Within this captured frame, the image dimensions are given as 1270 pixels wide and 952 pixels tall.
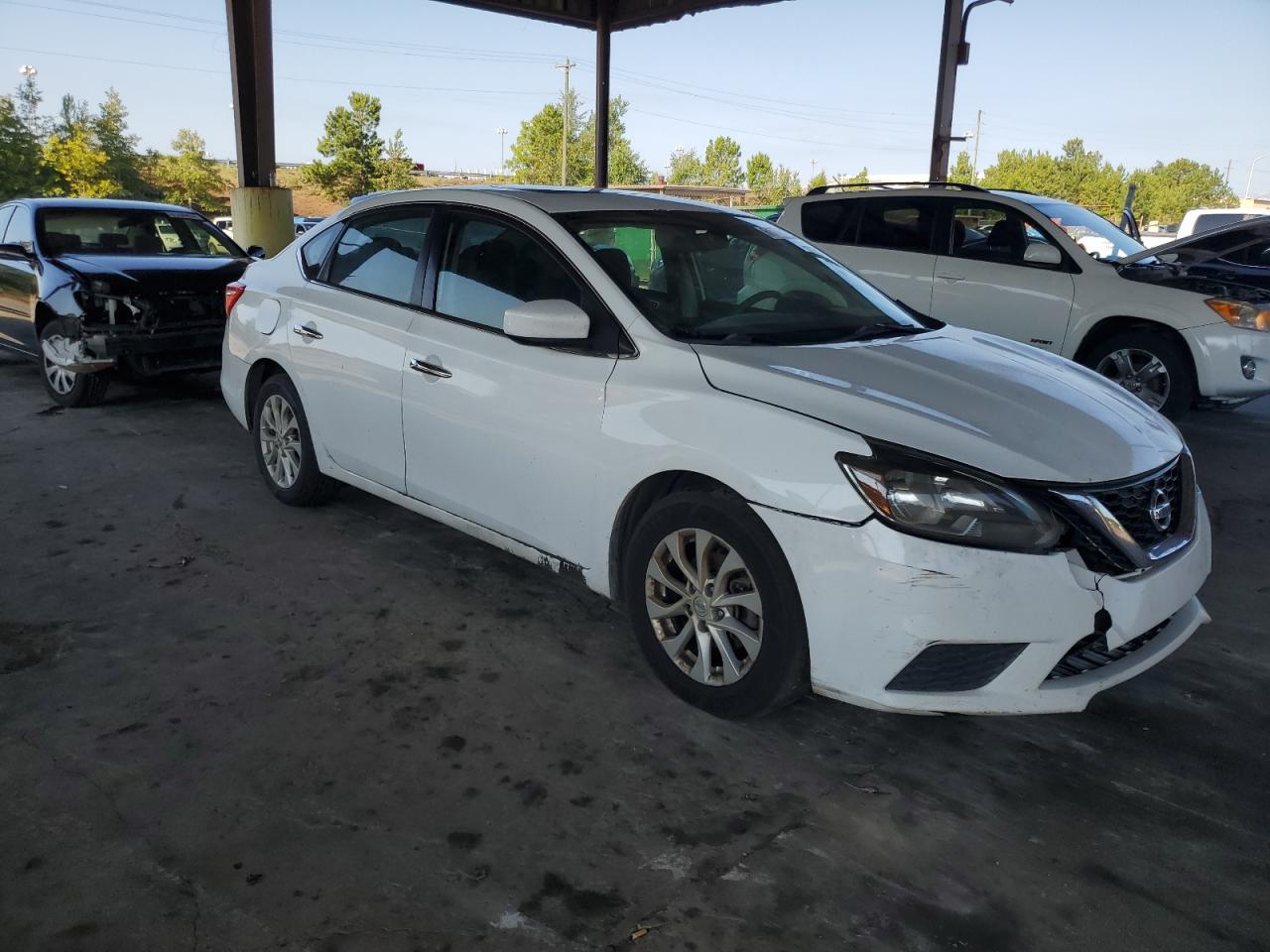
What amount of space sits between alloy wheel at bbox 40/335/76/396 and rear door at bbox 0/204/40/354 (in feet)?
0.81

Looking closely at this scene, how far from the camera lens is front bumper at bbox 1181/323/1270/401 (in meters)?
6.64

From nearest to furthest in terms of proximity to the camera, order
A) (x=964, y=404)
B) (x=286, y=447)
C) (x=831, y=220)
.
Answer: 1. (x=964, y=404)
2. (x=286, y=447)
3. (x=831, y=220)

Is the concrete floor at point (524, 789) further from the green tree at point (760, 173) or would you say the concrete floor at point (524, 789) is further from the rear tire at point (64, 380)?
the green tree at point (760, 173)

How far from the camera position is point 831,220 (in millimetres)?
8516

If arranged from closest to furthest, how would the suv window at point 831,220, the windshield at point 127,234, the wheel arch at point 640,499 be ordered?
1. the wheel arch at point 640,499
2. the windshield at point 127,234
3. the suv window at point 831,220

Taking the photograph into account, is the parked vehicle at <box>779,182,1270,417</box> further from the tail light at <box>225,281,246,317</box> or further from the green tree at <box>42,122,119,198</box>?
the green tree at <box>42,122,119,198</box>

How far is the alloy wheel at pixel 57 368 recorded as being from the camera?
6928mm

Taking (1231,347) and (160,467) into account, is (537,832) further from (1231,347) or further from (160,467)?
(1231,347)

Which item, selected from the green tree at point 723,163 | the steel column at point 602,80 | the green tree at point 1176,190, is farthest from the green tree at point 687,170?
the steel column at point 602,80

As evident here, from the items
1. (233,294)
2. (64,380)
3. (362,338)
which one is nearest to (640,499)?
(362,338)

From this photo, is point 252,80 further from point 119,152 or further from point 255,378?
point 119,152

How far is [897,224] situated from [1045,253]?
1.34 m

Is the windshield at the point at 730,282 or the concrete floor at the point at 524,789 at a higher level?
the windshield at the point at 730,282

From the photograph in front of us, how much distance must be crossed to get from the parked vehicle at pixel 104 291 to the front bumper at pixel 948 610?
18.8 feet
